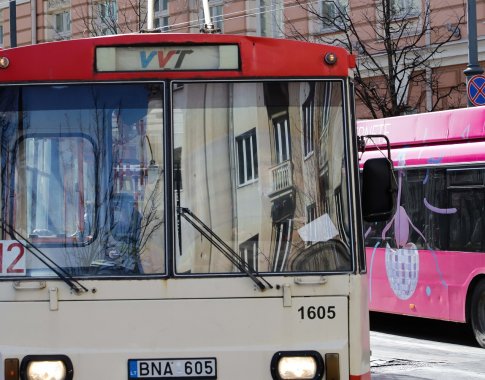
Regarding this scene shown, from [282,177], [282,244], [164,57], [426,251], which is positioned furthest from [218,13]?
[282,244]

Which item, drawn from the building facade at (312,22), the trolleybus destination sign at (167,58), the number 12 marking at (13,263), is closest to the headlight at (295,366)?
the number 12 marking at (13,263)

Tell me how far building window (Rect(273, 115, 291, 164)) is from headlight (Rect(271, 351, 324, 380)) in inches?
41.2

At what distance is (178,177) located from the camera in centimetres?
648

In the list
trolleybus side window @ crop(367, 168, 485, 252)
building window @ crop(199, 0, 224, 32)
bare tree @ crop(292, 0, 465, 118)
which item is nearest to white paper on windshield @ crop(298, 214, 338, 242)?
trolleybus side window @ crop(367, 168, 485, 252)

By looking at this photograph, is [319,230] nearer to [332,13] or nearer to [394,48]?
[394,48]

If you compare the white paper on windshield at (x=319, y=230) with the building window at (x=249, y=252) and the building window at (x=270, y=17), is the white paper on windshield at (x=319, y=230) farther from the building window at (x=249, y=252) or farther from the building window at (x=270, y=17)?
the building window at (x=270, y=17)

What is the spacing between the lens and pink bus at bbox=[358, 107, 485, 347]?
46.3 feet

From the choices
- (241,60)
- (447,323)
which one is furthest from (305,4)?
(241,60)

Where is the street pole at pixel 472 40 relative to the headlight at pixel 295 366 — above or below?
above

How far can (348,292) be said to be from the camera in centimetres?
646

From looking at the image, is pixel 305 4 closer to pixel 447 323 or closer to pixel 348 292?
pixel 447 323

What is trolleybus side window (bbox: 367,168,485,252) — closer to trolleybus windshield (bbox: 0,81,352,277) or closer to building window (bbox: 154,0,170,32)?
trolleybus windshield (bbox: 0,81,352,277)

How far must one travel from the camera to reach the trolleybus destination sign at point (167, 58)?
6.63 metres

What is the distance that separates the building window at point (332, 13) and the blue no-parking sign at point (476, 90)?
6.99 metres
